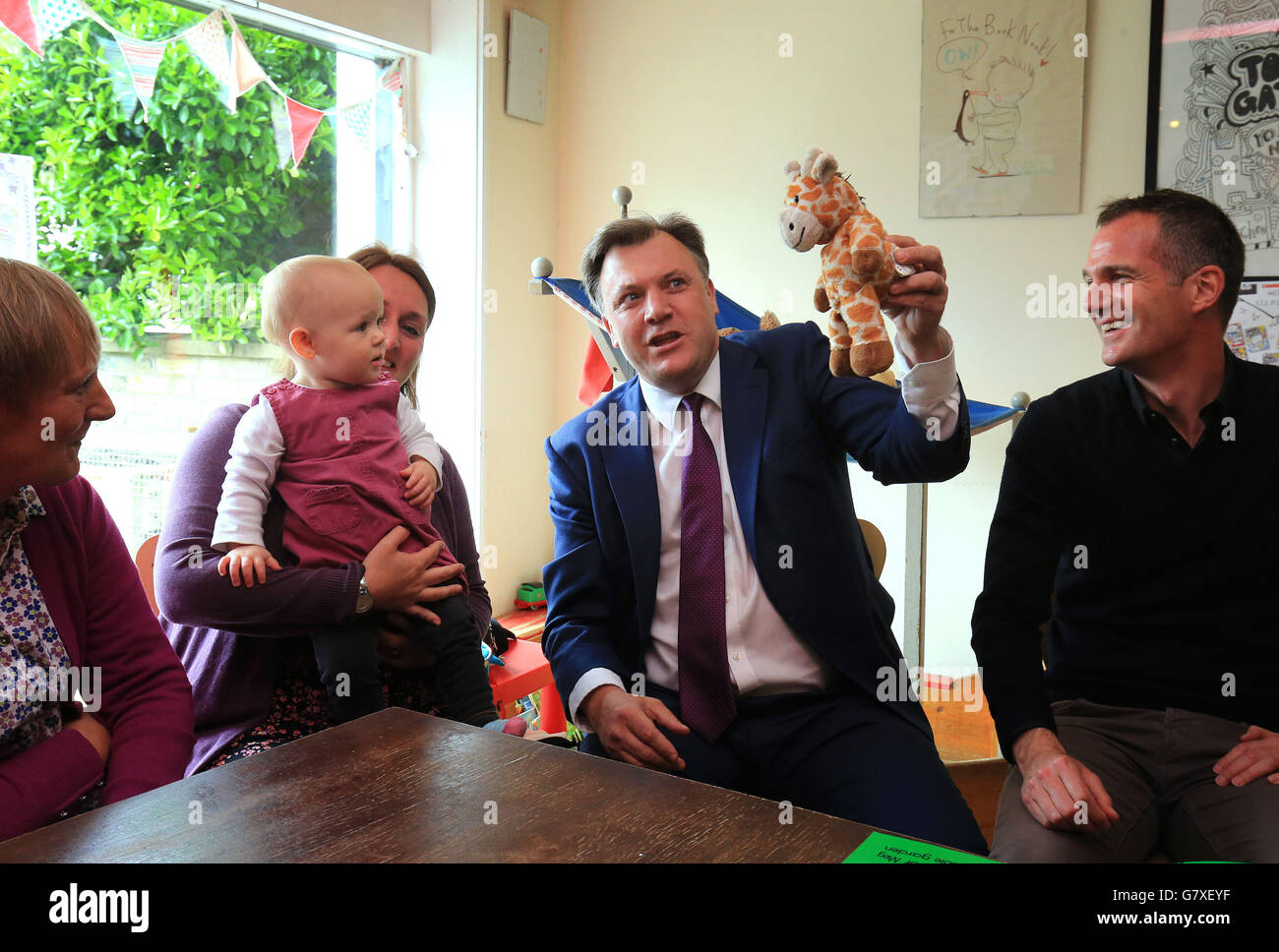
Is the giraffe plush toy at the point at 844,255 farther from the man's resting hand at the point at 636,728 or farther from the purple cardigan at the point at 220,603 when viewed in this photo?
the purple cardigan at the point at 220,603

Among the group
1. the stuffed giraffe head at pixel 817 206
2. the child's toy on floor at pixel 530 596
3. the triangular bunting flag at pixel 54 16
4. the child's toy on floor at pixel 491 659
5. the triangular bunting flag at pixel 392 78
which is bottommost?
the child's toy on floor at pixel 530 596

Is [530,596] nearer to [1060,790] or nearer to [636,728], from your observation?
[636,728]

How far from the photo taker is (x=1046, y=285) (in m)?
3.18

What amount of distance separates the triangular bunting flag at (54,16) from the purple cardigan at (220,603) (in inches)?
54.5

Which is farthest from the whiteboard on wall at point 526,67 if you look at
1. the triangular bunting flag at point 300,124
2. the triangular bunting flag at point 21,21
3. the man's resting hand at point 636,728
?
the man's resting hand at point 636,728

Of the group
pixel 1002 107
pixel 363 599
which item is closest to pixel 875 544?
pixel 363 599

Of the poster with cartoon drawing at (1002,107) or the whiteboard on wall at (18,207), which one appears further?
the poster with cartoon drawing at (1002,107)

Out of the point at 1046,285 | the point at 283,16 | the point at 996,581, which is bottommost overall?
the point at 996,581

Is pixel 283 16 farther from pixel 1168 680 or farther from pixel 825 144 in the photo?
pixel 1168 680

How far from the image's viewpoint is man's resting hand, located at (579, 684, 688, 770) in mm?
1481

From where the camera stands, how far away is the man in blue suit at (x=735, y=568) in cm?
151

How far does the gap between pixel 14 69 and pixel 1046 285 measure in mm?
2943

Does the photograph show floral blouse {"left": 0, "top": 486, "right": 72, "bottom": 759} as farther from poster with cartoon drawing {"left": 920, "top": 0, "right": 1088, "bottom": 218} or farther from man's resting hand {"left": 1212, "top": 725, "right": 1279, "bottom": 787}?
poster with cartoon drawing {"left": 920, "top": 0, "right": 1088, "bottom": 218}
